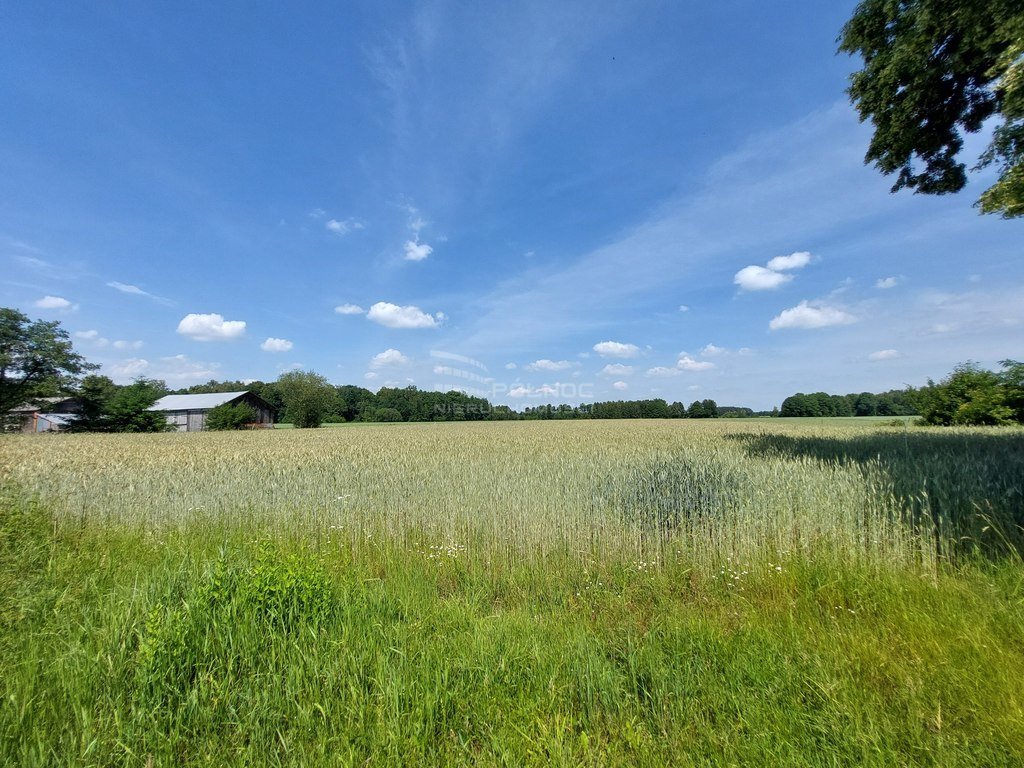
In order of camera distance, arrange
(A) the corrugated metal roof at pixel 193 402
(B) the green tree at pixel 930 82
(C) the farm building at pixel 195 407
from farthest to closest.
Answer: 1. (A) the corrugated metal roof at pixel 193 402
2. (C) the farm building at pixel 195 407
3. (B) the green tree at pixel 930 82

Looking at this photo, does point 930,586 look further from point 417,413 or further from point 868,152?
point 417,413

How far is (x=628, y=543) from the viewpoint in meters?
4.96

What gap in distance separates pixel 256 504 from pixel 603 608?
6.27 metres

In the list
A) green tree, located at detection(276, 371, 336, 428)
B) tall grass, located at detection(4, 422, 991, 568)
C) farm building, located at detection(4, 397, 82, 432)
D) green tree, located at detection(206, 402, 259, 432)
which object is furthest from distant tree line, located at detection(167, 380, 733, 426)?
tall grass, located at detection(4, 422, 991, 568)

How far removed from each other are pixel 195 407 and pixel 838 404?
115 meters

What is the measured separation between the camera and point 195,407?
5609cm

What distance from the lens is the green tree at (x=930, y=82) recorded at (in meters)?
6.41

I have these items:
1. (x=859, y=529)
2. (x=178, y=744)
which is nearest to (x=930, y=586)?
(x=859, y=529)

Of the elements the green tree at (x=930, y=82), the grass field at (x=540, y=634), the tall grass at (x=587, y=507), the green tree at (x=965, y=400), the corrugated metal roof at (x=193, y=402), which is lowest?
the grass field at (x=540, y=634)

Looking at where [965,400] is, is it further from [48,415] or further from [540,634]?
[48,415]

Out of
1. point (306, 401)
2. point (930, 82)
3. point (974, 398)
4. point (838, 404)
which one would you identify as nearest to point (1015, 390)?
point (974, 398)

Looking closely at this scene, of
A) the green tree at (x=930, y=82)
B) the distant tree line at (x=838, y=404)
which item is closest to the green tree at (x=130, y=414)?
the green tree at (x=930, y=82)

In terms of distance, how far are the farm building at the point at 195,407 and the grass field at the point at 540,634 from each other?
204 ft

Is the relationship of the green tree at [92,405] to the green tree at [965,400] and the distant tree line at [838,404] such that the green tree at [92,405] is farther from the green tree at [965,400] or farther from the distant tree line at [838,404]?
the distant tree line at [838,404]
